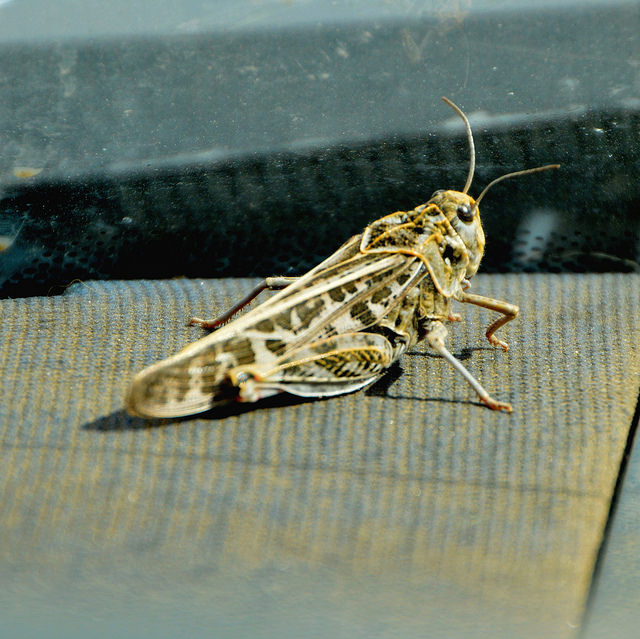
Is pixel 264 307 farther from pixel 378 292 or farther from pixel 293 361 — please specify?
pixel 378 292

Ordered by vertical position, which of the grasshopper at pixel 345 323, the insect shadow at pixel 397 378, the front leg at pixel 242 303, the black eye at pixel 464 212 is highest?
the black eye at pixel 464 212

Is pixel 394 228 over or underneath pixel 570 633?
over

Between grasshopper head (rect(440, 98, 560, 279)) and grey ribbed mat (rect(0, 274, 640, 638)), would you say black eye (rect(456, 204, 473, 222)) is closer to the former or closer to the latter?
grasshopper head (rect(440, 98, 560, 279))

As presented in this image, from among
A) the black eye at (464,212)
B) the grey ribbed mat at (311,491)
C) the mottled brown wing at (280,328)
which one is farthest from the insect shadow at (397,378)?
the black eye at (464,212)

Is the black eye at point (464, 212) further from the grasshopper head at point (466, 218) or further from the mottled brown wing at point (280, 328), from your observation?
the mottled brown wing at point (280, 328)

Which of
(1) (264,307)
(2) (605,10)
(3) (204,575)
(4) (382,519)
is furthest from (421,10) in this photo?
(3) (204,575)

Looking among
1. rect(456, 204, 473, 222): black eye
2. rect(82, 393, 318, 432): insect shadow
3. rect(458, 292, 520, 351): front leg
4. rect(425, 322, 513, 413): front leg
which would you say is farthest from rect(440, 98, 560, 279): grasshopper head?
rect(82, 393, 318, 432): insect shadow

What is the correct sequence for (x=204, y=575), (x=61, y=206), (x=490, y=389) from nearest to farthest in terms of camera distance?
(x=204, y=575), (x=490, y=389), (x=61, y=206)
